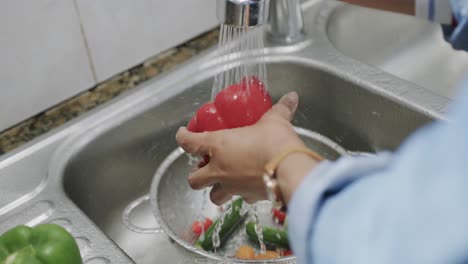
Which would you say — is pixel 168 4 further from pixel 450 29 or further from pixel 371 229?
pixel 371 229

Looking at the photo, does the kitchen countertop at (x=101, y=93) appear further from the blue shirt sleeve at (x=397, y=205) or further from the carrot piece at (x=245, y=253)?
the blue shirt sleeve at (x=397, y=205)

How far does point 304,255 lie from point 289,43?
56cm

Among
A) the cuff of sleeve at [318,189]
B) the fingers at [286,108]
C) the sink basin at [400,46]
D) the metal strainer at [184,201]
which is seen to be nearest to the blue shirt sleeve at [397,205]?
the cuff of sleeve at [318,189]

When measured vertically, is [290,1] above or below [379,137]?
above

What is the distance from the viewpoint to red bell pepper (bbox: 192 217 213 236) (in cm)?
72

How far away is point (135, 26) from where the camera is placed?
0.79 metres

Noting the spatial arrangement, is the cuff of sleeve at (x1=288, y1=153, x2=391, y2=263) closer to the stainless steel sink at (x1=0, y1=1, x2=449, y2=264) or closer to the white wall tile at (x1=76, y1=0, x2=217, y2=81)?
the stainless steel sink at (x1=0, y1=1, x2=449, y2=264)

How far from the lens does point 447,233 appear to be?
10.2 inches

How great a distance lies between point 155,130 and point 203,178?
332 millimetres

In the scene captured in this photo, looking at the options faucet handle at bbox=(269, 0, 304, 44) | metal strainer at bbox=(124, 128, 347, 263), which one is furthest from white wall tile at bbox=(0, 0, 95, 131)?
faucet handle at bbox=(269, 0, 304, 44)

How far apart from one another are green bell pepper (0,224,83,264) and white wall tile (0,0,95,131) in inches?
8.9

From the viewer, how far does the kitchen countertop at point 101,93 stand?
735mm

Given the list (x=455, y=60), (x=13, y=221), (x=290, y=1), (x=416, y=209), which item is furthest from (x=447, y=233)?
(x=455, y=60)

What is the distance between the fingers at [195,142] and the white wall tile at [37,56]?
31 cm
